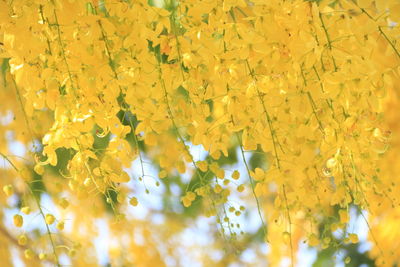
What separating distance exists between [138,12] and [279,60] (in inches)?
8.3

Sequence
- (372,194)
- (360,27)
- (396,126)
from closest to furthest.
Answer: (360,27)
(372,194)
(396,126)

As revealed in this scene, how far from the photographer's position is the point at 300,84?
0.94 m

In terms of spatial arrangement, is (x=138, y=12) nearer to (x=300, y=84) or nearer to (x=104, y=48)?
(x=104, y=48)

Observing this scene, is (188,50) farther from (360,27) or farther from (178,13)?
(360,27)

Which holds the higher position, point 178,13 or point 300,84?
point 178,13

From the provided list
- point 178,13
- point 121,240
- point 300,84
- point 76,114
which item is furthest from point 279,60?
point 121,240

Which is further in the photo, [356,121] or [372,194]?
[372,194]

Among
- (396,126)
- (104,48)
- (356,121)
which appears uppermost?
(396,126)

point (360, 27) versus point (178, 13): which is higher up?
point (178, 13)

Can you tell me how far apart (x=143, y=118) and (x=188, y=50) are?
12 centimetres

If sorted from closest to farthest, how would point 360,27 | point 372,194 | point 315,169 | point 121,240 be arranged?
point 360,27 → point 315,169 → point 372,194 → point 121,240

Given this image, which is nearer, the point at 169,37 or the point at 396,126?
the point at 169,37

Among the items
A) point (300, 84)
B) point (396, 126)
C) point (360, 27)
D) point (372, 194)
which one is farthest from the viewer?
point (396, 126)

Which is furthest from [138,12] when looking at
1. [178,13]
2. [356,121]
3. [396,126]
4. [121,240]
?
[121,240]
